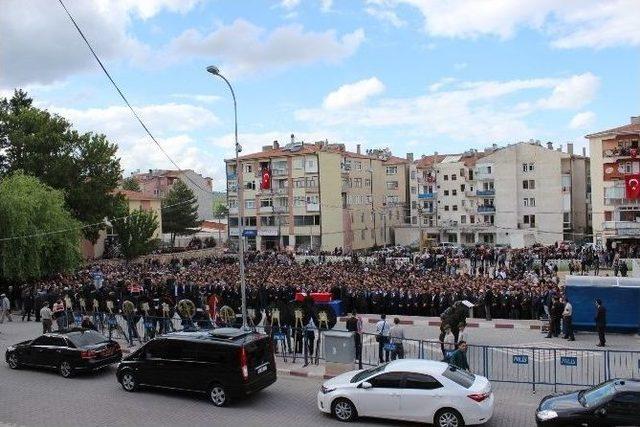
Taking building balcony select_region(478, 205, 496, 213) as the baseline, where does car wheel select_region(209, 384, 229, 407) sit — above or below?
below

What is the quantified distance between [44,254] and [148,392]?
24.4 metres

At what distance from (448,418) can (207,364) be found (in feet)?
17.2

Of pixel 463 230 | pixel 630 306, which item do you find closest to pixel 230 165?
pixel 463 230

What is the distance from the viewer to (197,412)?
42.4 ft

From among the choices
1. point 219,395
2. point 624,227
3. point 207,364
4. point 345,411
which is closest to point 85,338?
point 207,364

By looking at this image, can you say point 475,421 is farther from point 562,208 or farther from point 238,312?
point 562,208

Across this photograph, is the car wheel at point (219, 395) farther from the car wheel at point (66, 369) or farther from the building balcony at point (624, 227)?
the building balcony at point (624, 227)

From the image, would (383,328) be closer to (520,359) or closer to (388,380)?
(520,359)

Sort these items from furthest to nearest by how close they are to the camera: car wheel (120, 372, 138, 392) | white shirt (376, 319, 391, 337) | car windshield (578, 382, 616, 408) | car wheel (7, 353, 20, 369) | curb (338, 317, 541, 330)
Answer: curb (338, 317, 541, 330)
car wheel (7, 353, 20, 369)
white shirt (376, 319, 391, 337)
car wheel (120, 372, 138, 392)
car windshield (578, 382, 616, 408)

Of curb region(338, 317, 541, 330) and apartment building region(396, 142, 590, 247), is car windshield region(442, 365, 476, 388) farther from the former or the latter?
apartment building region(396, 142, 590, 247)

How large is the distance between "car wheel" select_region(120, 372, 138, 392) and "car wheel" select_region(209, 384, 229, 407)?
2.21m

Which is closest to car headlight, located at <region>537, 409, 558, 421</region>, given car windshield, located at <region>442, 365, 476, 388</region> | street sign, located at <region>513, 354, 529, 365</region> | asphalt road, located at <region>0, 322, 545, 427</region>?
asphalt road, located at <region>0, 322, 545, 427</region>

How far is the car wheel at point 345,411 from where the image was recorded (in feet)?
39.9

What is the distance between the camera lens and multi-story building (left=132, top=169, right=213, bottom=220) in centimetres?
10838
